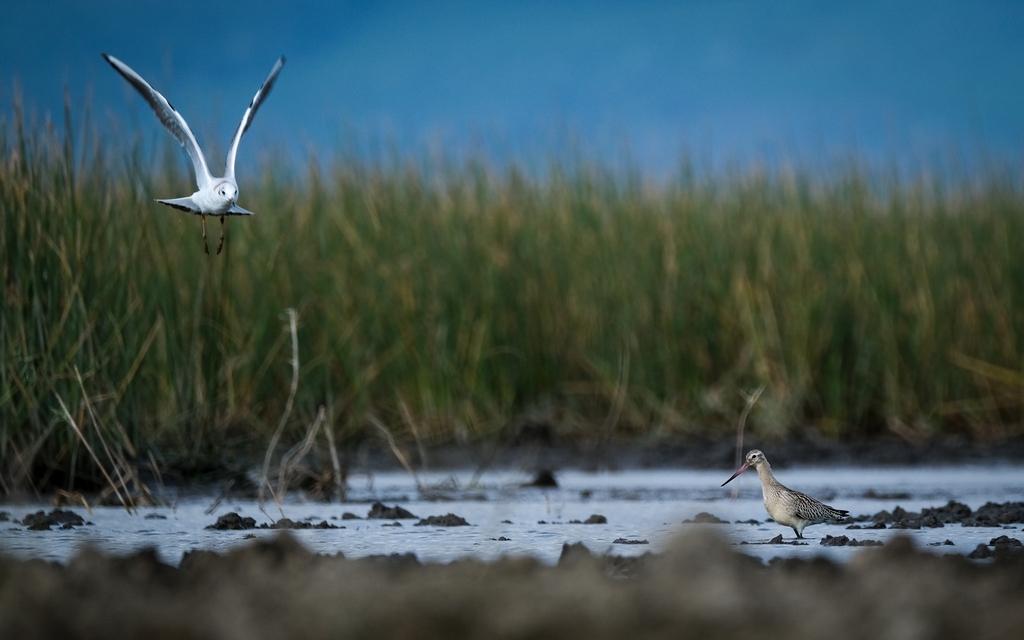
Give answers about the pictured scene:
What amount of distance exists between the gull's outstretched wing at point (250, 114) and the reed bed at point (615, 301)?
3116mm

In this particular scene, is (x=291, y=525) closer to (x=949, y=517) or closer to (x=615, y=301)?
(x=949, y=517)

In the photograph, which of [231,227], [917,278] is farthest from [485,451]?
[917,278]

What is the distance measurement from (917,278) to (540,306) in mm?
2190

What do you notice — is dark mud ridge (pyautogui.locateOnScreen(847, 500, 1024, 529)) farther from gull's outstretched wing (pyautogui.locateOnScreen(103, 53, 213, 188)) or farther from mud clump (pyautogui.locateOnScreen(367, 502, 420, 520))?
gull's outstretched wing (pyautogui.locateOnScreen(103, 53, 213, 188))

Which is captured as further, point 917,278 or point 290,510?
point 917,278

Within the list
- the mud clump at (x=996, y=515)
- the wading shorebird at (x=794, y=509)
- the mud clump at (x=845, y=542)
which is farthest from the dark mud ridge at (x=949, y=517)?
the mud clump at (x=845, y=542)

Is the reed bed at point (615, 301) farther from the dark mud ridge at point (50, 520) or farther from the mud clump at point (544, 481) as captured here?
the dark mud ridge at point (50, 520)

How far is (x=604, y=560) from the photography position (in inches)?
100

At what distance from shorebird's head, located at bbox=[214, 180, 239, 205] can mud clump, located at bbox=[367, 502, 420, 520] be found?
1665 mm

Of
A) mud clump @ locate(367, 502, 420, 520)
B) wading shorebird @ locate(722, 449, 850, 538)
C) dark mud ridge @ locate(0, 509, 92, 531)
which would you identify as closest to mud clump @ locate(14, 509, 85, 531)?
dark mud ridge @ locate(0, 509, 92, 531)

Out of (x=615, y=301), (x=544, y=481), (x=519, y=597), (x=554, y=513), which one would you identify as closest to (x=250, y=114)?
(x=519, y=597)

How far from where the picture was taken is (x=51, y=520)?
372cm

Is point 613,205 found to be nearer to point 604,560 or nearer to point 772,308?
point 772,308

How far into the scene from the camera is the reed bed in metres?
6.75
